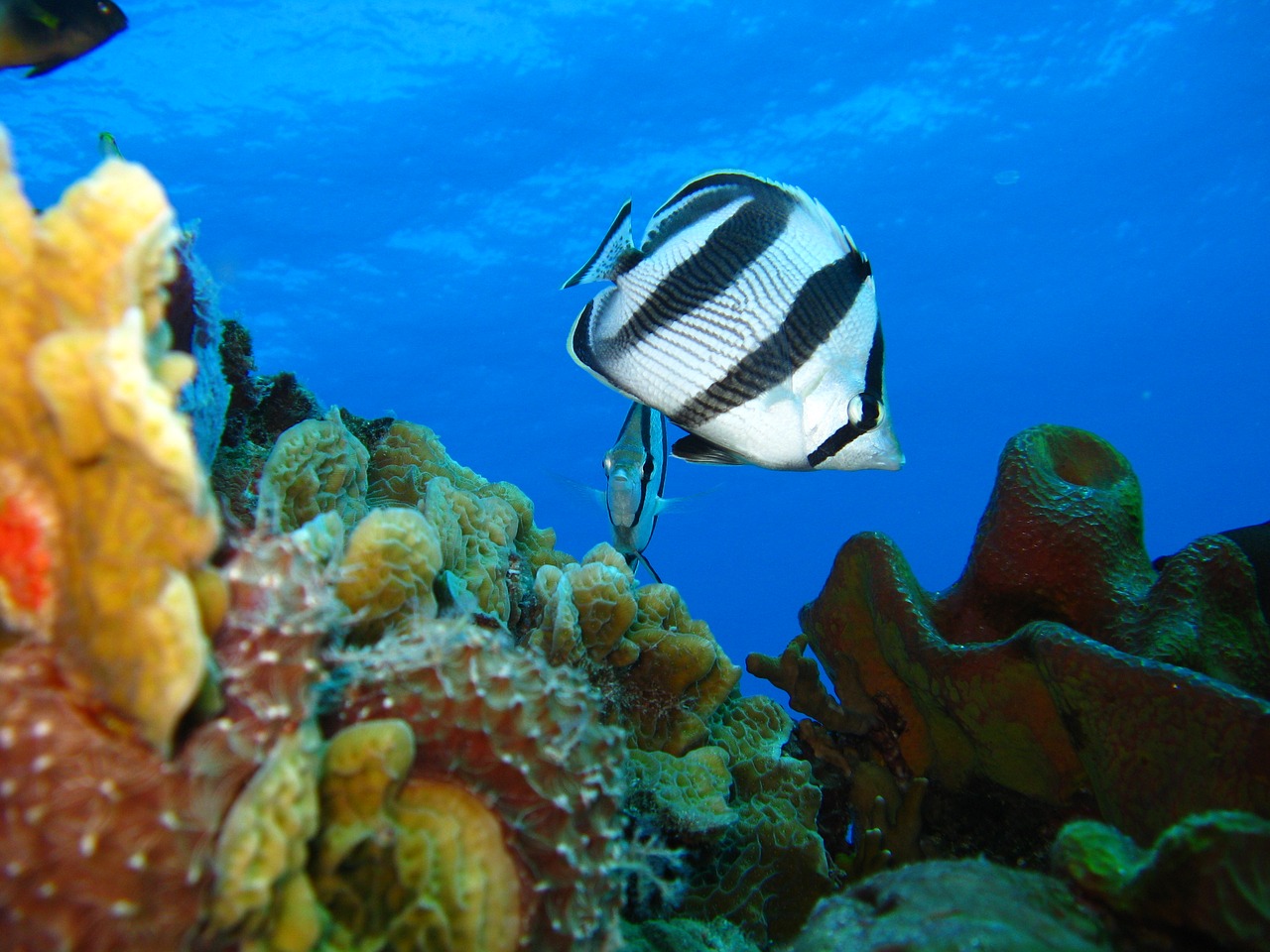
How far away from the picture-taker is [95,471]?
89 centimetres

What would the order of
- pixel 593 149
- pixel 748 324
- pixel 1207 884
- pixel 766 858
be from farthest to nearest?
pixel 593 149
pixel 766 858
pixel 748 324
pixel 1207 884

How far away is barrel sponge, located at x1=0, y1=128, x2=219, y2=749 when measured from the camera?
0.84 m

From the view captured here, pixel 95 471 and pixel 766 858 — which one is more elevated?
pixel 766 858

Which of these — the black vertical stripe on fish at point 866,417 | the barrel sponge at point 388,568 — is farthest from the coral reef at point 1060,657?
the barrel sponge at point 388,568

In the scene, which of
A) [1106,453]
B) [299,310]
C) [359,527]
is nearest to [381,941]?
[359,527]

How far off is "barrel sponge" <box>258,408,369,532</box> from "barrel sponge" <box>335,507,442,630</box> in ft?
1.79

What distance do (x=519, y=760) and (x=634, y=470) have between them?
2.70 meters

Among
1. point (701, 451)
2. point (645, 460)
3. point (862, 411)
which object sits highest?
point (645, 460)

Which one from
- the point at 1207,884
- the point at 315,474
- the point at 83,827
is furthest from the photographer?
the point at 315,474

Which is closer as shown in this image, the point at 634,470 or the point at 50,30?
the point at 50,30

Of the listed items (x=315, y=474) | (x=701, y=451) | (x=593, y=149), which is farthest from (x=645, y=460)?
(x=593, y=149)

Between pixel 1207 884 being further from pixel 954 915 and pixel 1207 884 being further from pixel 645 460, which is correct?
pixel 645 460

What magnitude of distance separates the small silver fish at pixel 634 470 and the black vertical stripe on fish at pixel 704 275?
6.40ft

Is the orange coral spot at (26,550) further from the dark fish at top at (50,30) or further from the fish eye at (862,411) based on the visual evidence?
the dark fish at top at (50,30)
